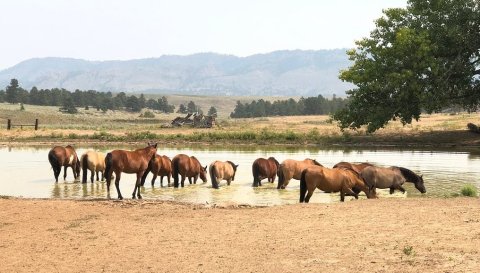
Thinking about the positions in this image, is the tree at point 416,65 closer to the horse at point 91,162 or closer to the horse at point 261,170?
the horse at point 261,170

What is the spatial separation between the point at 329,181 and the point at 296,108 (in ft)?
362

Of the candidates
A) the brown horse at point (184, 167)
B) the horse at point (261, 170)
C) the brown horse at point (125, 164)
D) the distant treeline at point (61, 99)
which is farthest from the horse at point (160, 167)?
the distant treeline at point (61, 99)

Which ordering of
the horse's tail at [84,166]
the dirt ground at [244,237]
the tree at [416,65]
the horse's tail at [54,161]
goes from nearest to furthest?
the dirt ground at [244,237] → the horse's tail at [84,166] → the horse's tail at [54,161] → the tree at [416,65]

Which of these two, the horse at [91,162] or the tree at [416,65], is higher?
the tree at [416,65]

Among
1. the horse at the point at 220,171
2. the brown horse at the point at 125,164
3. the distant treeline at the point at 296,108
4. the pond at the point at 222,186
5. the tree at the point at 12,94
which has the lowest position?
the pond at the point at 222,186

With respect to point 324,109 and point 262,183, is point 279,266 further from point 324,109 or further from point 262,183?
point 324,109

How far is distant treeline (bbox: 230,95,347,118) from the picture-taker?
118 m

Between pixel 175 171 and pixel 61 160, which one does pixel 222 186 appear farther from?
pixel 61 160

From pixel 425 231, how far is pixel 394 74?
30426 millimetres

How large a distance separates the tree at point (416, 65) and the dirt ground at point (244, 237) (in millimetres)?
26623

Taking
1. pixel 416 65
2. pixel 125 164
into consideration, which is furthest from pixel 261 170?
pixel 416 65

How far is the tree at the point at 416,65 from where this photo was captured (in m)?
40.8

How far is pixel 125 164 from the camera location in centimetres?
1806

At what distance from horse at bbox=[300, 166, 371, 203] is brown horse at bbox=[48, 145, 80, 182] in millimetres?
10728
